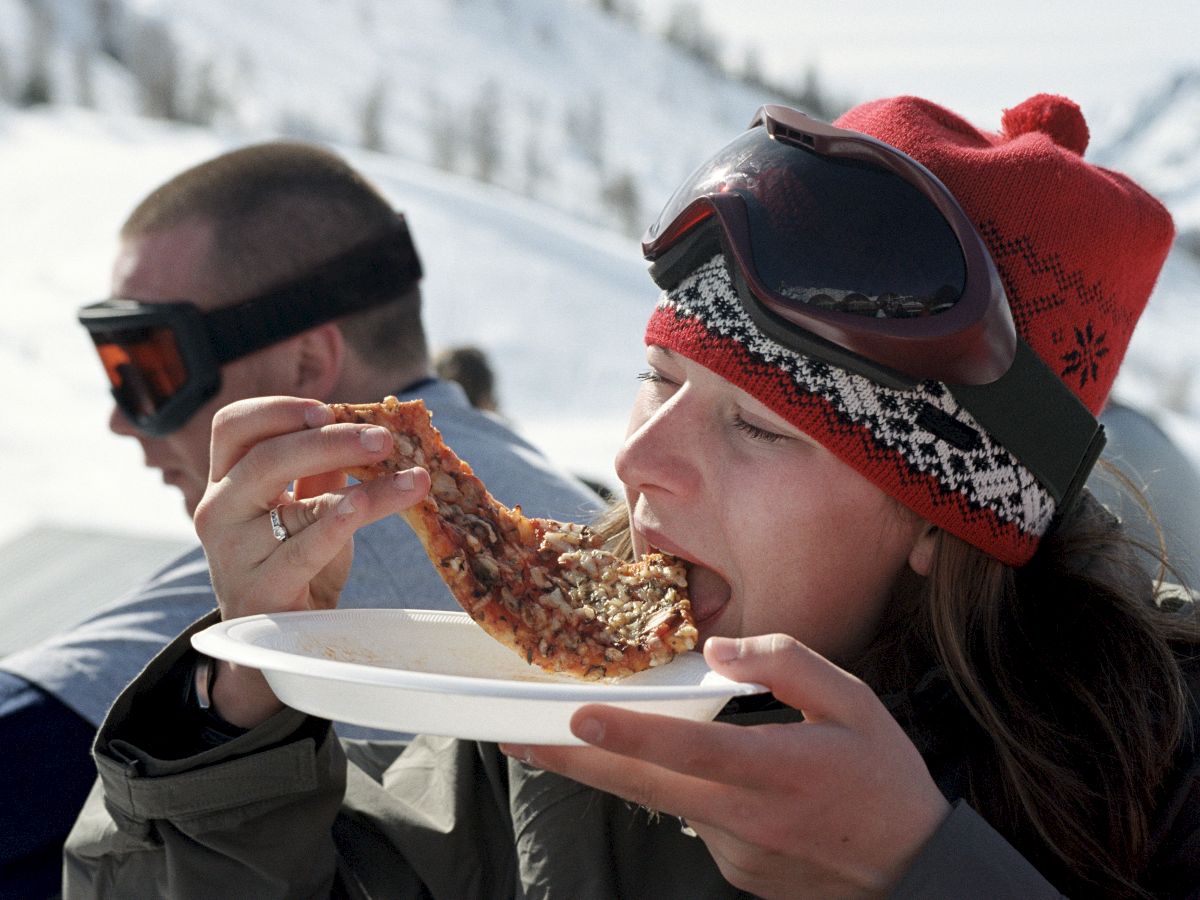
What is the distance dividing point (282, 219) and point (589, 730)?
2982mm

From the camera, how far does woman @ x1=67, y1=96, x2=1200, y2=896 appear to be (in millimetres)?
2018

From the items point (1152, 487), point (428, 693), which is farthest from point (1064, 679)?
point (1152, 487)

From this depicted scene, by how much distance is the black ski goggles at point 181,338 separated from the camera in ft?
12.5

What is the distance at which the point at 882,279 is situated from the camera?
2.02 m

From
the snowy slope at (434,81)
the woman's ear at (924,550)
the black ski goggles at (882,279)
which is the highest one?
the black ski goggles at (882,279)

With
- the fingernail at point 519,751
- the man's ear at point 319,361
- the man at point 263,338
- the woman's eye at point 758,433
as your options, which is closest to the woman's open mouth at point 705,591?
the woman's eye at point 758,433

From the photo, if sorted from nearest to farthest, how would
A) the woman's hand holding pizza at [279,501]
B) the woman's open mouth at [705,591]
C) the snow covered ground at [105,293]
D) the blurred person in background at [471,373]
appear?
the woman's hand holding pizza at [279,501] < the woman's open mouth at [705,591] < the blurred person in background at [471,373] < the snow covered ground at [105,293]

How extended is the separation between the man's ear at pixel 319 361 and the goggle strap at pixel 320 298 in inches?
1.9

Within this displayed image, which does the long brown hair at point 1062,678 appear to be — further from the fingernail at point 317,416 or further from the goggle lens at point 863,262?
the fingernail at point 317,416

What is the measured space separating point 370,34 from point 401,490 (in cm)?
4977

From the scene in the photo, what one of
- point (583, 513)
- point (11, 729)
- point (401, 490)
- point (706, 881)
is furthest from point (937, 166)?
point (11, 729)

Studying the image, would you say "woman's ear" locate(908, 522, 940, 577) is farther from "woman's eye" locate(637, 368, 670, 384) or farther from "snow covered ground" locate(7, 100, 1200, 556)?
"snow covered ground" locate(7, 100, 1200, 556)

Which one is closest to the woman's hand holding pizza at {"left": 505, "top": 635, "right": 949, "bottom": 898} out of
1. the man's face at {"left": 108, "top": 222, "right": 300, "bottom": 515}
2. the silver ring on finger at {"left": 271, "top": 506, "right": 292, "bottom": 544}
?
the silver ring on finger at {"left": 271, "top": 506, "right": 292, "bottom": 544}

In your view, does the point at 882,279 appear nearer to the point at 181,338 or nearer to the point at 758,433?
the point at 758,433
